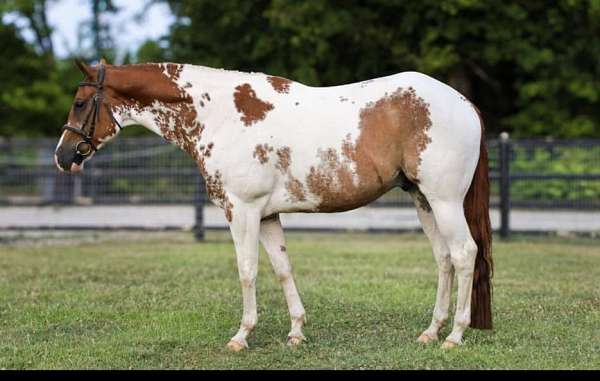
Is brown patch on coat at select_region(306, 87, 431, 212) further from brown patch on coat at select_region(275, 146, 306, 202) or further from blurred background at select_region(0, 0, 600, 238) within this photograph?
blurred background at select_region(0, 0, 600, 238)

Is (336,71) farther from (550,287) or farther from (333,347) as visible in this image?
(333,347)

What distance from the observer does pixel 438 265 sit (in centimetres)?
682

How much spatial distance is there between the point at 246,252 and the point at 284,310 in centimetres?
172

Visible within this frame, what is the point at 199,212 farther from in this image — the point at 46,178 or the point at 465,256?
the point at 465,256

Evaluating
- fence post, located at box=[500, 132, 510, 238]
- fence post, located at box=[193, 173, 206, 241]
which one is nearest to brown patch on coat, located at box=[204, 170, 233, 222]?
fence post, located at box=[193, 173, 206, 241]

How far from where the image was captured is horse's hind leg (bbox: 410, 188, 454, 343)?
674 cm

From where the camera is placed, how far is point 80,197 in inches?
641

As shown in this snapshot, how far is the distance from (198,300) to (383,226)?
7875 millimetres

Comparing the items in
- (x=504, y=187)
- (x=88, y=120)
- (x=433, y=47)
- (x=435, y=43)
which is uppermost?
(x=435, y=43)

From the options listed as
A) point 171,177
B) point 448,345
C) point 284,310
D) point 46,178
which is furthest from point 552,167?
point 448,345

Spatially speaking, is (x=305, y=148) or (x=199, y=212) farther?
(x=199, y=212)

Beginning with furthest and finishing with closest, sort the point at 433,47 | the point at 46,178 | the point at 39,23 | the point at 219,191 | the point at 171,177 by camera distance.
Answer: the point at 39,23 → the point at 433,47 → the point at 46,178 → the point at 171,177 → the point at 219,191

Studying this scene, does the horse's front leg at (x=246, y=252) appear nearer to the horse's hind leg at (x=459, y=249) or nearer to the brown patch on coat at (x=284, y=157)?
the brown patch on coat at (x=284, y=157)

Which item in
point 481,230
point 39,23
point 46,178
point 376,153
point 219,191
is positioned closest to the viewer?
point 376,153
